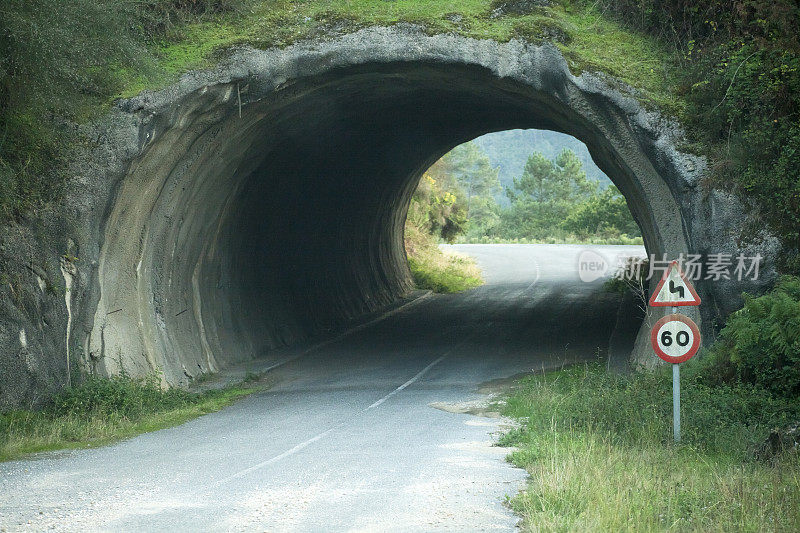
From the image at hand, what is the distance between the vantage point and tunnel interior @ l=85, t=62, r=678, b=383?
48.1 ft

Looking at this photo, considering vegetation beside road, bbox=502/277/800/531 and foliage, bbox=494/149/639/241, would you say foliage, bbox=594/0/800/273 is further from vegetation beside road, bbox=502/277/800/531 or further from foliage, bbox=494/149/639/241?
foliage, bbox=494/149/639/241

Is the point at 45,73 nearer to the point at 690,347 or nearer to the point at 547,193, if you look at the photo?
the point at 690,347

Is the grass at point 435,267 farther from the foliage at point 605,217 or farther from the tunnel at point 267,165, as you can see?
the foliage at point 605,217

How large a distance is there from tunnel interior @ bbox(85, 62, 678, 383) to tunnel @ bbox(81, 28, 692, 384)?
0.04 m

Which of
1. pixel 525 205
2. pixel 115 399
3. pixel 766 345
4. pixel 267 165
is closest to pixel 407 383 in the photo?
pixel 115 399

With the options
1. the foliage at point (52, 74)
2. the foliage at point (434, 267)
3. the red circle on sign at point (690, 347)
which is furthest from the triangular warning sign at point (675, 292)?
the foliage at point (434, 267)

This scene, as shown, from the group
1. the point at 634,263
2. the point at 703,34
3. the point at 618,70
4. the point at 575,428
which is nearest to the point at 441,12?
the point at 618,70

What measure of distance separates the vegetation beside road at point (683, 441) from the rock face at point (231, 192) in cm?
193

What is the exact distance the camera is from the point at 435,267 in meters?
35.9

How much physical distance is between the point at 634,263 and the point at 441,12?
20881 mm

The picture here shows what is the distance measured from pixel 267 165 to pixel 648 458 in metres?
11.8

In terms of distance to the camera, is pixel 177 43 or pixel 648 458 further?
pixel 177 43

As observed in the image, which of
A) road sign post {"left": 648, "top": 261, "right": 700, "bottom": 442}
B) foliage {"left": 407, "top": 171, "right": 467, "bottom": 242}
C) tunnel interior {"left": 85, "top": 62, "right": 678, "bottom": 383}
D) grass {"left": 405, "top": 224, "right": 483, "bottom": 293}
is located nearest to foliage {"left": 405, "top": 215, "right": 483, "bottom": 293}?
grass {"left": 405, "top": 224, "right": 483, "bottom": 293}

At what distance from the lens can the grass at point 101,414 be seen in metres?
11.1
